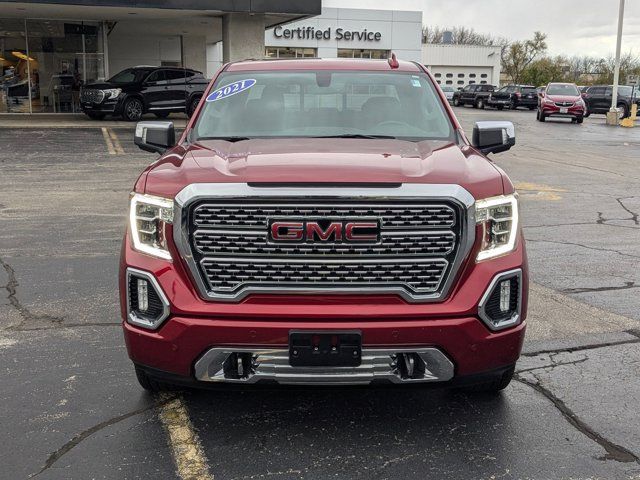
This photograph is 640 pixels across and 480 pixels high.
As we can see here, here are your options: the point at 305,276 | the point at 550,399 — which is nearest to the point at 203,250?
the point at 305,276

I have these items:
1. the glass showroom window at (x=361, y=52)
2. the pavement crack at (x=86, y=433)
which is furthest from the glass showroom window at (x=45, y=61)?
the glass showroom window at (x=361, y=52)

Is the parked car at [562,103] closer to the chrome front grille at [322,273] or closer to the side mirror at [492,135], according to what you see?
the side mirror at [492,135]

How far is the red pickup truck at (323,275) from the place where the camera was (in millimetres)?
3170

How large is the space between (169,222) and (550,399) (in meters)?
2.38

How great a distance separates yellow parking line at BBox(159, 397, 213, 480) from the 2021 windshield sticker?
2.11m

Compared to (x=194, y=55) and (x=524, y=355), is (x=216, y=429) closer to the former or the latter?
(x=524, y=355)

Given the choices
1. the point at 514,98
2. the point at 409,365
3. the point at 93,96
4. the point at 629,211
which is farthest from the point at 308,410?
the point at 514,98

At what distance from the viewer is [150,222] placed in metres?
3.36

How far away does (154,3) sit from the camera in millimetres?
21141

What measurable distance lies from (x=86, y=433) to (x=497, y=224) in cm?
232

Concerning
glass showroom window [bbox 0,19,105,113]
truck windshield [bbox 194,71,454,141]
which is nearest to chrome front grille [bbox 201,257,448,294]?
truck windshield [bbox 194,71,454,141]

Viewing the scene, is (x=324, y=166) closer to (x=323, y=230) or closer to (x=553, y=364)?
(x=323, y=230)

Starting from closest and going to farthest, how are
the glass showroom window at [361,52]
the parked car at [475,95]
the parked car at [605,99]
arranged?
the parked car at [605,99] → the parked car at [475,95] → the glass showroom window at [361,52]

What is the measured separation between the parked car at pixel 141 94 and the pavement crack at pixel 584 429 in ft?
69.3
